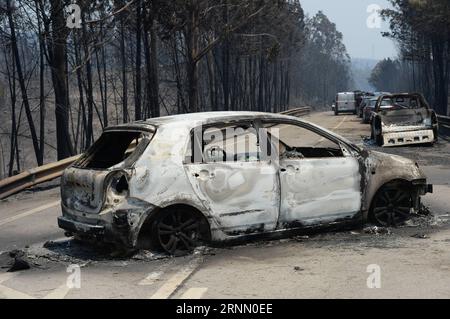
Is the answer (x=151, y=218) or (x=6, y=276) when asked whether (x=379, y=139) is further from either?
(x=6, y=276)

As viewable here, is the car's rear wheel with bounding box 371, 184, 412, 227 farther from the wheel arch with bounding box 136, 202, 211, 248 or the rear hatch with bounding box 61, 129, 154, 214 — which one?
the rear hatch with bounding box 61, 129, 154, 214

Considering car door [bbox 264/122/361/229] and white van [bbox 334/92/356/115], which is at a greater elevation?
white van [bbox 334/92/356/115]

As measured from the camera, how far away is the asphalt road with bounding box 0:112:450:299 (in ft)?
16.5

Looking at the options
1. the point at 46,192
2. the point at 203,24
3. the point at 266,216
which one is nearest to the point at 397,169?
the point at 266,216

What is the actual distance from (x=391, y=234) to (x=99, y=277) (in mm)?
3539

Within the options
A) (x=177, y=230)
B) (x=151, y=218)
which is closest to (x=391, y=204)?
(x=177, y=230)

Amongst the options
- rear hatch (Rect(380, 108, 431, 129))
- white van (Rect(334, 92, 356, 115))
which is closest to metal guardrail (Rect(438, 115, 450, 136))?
rear hatch (Rect(380, 108, 431, 129))

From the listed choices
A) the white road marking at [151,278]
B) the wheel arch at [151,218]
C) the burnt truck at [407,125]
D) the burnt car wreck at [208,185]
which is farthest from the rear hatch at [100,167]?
the burnt truck at [407,125]

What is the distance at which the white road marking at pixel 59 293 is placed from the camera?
5.04m

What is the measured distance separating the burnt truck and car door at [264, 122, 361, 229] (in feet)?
37.5

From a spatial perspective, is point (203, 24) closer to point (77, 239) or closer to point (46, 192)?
point (46, 192)

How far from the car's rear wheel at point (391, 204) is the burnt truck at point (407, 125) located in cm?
1094

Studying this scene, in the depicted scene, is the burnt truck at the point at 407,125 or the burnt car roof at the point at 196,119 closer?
the burnt car roof at the point at 196,119

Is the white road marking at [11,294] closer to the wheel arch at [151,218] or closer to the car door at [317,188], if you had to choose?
the wheel arch at [151,218]
